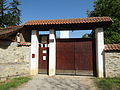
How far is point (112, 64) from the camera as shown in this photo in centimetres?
757

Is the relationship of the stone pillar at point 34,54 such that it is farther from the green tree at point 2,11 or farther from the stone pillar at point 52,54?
the green tree at point 2,11

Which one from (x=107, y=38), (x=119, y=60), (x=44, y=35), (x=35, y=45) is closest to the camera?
(x=119, y=60)

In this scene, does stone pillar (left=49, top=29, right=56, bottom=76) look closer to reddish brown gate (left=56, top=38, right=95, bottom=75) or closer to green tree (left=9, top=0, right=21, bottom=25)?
reddish brown gate (left=56, top=38, right=95, bottom=75)

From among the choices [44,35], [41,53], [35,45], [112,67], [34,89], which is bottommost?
[34,89]

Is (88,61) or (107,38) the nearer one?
(88,61)

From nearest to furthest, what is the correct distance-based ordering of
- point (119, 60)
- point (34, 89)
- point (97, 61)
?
point (34, 89) < point (119, 60) < point (97, 61)

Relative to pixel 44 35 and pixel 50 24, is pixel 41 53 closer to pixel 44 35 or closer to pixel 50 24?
pixel 44 35

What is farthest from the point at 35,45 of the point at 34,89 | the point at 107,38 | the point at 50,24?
the point at 107,38

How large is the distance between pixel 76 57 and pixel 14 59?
170 inches

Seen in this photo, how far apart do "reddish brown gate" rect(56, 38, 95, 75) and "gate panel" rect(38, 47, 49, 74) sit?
0.89 metres

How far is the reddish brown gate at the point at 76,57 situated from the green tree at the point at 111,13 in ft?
17.7

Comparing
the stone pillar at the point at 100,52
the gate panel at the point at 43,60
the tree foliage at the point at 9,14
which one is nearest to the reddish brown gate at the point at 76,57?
the stone pillar at the point at 100,52

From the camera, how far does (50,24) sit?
27.5 feet

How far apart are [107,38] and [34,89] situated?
418 inches
